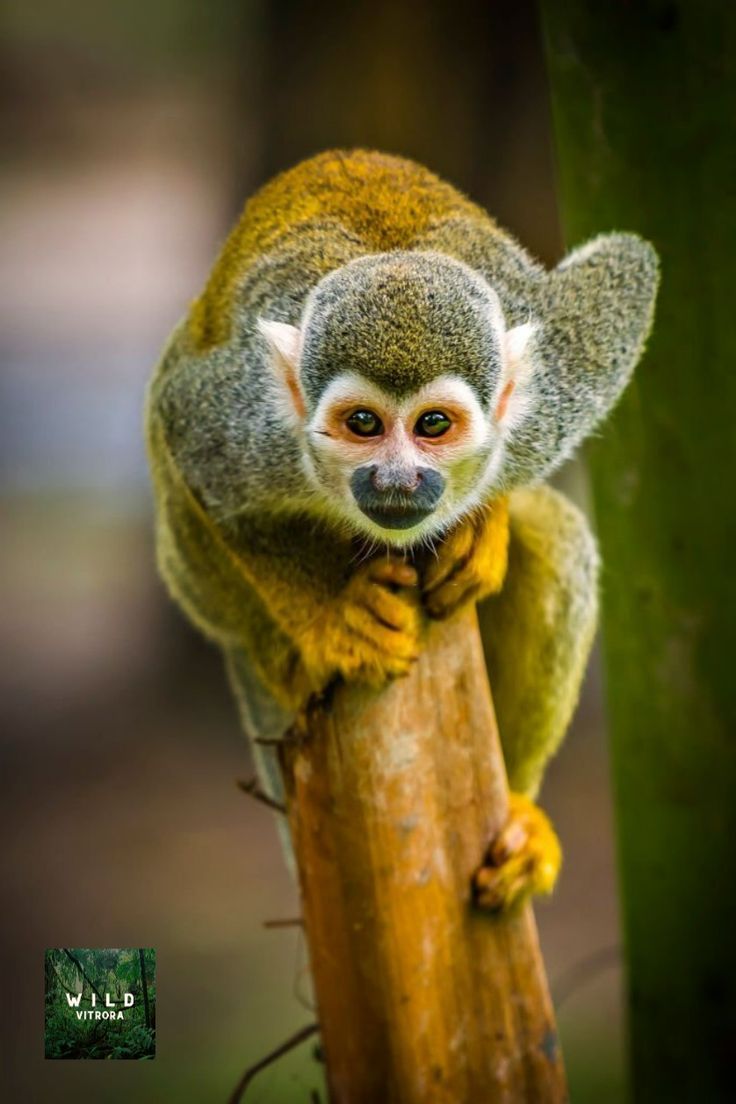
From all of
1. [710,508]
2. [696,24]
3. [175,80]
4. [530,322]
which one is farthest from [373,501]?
[175,80]

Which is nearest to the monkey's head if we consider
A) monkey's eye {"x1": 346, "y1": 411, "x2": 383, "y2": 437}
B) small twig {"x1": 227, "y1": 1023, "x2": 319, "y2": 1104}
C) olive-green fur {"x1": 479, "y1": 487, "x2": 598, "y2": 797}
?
monkey's eye {"x1": 346, "y1": 411, "x2": 383, "y2": 437}

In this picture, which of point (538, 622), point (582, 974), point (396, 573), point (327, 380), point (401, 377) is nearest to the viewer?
point (401, 377)

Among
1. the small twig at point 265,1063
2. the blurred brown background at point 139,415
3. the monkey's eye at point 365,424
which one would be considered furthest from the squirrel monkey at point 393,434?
the small twig at point 265,1063

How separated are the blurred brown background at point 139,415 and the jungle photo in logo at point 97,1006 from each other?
0.24ft

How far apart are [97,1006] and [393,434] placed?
1.26m

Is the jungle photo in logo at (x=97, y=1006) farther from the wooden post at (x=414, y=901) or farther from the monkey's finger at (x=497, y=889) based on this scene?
the monkey's finger at (x=497, y=889)

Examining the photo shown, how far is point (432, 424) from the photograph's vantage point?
2.09 meters

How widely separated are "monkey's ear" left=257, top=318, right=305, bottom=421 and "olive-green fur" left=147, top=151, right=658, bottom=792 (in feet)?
0.16

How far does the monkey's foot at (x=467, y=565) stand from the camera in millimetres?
2330

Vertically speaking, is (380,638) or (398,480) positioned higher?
(398,480)

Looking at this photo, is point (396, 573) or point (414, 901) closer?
point (414, 901)

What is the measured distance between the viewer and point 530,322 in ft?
7.82

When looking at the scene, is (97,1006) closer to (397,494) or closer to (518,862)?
(518,862)

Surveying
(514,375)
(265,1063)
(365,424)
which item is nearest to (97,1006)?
(265,1063)
